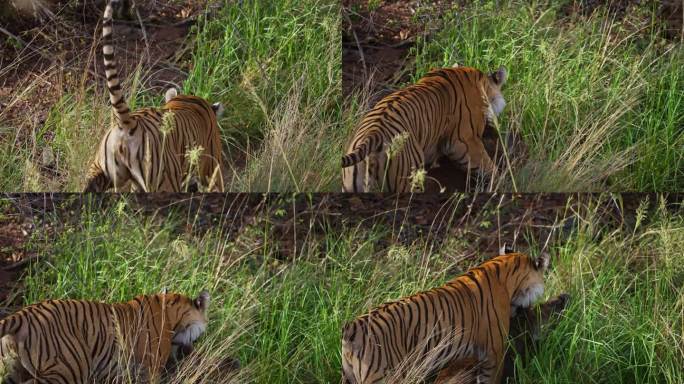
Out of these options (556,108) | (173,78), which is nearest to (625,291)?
(556,108)

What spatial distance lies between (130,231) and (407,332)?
1352mm

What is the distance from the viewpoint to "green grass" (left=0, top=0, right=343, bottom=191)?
5.98 m

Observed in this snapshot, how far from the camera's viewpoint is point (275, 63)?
20.0ft

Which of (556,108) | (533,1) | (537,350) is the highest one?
(533,1)

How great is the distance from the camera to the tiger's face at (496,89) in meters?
6.00

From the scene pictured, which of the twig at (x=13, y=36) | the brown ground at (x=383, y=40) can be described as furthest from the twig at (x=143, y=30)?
the brown ground at (x=383, y=40)

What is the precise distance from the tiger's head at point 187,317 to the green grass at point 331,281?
0.22 ft

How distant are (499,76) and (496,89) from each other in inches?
2.4

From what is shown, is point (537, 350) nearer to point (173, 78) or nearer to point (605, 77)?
point (605, 77)

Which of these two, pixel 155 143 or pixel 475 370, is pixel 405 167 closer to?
pixel 475 370

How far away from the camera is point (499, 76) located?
6.02m

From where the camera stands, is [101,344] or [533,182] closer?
[101,344]

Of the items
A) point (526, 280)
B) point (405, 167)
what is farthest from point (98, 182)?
point (526, 280)

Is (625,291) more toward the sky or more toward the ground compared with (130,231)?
more toward the ground
